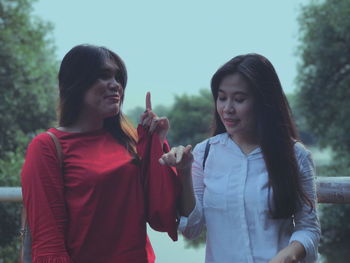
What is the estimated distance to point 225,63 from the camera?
170cm

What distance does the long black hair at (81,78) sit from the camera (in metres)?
1.75

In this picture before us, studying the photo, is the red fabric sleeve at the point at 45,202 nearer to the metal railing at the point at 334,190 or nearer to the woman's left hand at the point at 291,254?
the woman's left hand at the point at 291,254

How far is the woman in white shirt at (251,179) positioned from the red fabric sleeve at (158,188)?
51mm

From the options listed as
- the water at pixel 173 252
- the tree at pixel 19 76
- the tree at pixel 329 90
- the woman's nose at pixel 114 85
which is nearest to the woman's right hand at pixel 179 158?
the woman's nose at pixel 114 85

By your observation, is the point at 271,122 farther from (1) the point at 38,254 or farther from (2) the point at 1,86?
(2) the point at 1,86

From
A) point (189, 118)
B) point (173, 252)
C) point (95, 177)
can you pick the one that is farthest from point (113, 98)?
point (189, 118)

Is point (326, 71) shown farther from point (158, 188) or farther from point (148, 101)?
point (158, 188)

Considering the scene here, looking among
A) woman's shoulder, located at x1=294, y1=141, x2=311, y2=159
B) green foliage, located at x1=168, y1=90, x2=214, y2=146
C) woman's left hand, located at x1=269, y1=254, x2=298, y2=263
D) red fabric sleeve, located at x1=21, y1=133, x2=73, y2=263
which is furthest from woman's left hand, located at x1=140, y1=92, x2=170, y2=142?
green foliage, located at x1=168, y1=90, x2=214, y2=146

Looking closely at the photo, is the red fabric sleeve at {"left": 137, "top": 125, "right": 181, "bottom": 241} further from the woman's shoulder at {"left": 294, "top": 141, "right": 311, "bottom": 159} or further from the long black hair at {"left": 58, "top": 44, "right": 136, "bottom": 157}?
the woman's shoulder at {"left": 294, "top": 141, "right": 311, "bottom": 159}

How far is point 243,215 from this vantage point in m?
1.58

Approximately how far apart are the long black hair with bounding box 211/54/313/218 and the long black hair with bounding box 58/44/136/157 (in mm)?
372

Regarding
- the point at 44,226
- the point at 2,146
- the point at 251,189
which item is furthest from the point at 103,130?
the point at 2,146

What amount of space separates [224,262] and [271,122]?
0.49 metres

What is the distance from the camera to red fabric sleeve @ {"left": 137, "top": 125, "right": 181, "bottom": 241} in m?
1.69
